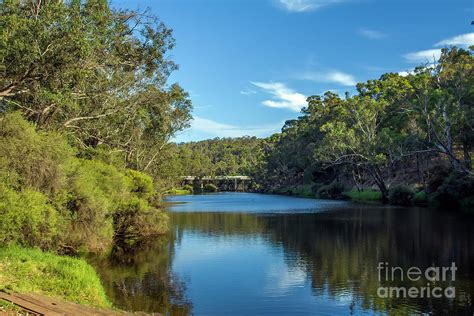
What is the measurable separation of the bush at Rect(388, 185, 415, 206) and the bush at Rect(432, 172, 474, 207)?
10331 mm

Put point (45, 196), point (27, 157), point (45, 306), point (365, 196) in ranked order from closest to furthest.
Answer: point (45, 306) < point (27, 157) < point (45, 196) < point (365, 196)

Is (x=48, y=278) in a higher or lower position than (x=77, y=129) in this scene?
lower

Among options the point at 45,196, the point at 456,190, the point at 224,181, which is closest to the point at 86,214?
the point at 45,196

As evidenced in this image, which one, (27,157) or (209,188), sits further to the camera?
(209,188)

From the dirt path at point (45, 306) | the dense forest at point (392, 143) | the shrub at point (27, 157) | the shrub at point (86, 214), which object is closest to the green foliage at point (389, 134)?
the dense forest at point (392, 143)

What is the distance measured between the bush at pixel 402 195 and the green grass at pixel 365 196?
28.1ft

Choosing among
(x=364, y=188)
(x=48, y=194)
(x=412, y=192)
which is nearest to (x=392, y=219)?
(x=412, y=192)

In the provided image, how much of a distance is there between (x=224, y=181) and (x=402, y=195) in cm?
11825

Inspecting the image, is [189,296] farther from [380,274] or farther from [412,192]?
[412,192]

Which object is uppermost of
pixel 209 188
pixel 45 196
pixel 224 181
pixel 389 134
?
pixel 389 134

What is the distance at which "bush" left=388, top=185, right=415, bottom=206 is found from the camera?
70125 mm

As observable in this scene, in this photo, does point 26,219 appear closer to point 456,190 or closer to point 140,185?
point 140,185

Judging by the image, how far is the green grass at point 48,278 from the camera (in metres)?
13.9

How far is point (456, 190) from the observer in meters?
54.7
